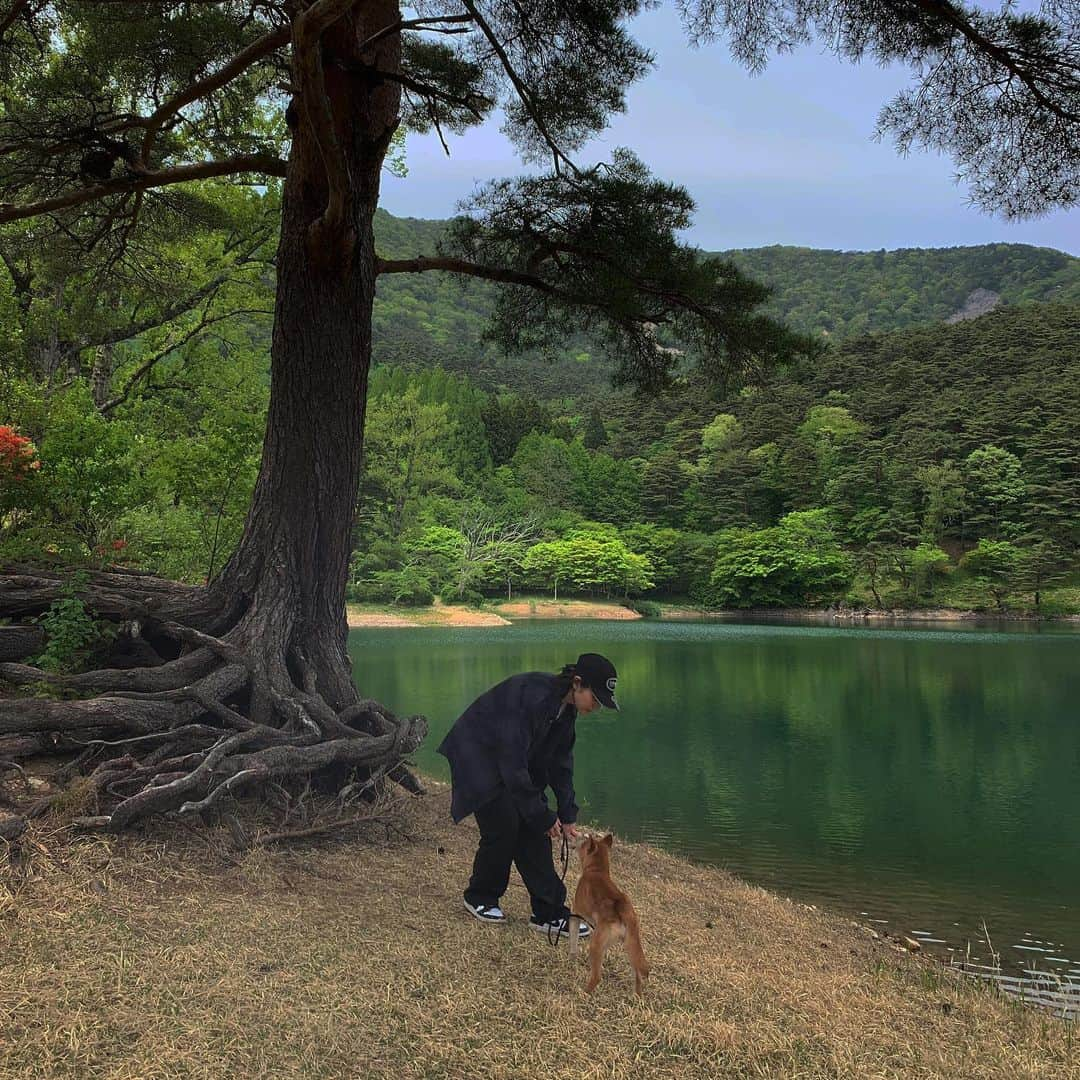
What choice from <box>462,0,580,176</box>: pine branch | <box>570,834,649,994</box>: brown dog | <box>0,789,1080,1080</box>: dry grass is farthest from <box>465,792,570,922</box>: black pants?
<box>462,0,580,176</box>: pine branch

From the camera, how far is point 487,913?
10.9 ft

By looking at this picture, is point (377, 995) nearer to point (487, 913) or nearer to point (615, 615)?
point (487, 913)

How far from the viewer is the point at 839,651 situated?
25125 mm

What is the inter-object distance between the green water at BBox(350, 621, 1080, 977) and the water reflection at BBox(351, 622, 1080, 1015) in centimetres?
3

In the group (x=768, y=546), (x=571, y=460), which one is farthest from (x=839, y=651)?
(x=571, y=460)

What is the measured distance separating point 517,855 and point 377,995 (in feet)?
2.81

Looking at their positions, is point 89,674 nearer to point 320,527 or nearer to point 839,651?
point 320,527

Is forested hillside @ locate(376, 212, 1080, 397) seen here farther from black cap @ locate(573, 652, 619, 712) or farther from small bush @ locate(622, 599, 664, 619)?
black cap @ locate(573, 652, 619, 712)

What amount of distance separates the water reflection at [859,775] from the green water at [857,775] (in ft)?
0.09

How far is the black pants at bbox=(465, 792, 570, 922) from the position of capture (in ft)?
10.6

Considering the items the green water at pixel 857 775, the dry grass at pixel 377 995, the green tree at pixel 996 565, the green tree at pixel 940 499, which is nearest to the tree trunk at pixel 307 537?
the dry grass at pixel 377 995

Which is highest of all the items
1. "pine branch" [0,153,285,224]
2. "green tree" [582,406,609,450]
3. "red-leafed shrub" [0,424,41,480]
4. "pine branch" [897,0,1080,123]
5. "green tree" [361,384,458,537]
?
"green tree" [582,406,609,450]

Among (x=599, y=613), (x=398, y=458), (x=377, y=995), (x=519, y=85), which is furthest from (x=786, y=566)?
(x=377, y=995)

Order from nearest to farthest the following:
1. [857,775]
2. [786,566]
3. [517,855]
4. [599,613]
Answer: [517,855] < [857,775] < [599,613] < [786,566]
